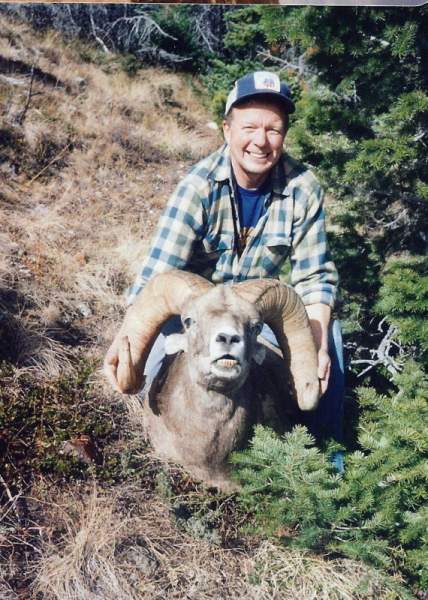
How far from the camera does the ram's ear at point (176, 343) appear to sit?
3.19m

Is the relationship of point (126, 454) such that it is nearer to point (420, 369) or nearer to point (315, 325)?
point (315, 325)

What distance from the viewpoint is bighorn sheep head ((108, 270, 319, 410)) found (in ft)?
9.25

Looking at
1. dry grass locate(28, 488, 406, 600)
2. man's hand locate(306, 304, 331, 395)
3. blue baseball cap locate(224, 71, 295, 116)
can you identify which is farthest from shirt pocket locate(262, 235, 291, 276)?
dry grass locate(28, 488, 406, 600)

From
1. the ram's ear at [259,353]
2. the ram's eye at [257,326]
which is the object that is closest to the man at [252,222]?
the ram's ear at [259,353]

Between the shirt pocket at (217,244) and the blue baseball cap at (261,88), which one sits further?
the shirt pocket at (217,244)

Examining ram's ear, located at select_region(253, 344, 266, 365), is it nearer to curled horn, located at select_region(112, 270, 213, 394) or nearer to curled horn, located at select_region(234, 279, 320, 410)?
curled horn, located at select_region(234, 279, 320, 410)

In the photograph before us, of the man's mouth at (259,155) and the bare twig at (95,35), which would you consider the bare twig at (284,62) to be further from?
the man's mouth at (259,155)

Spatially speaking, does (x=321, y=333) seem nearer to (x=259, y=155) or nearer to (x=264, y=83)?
(x=259, y=155)

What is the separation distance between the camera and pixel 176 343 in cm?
320

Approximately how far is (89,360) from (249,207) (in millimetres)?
1201

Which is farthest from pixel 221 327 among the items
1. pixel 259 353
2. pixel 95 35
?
pixel 95 35

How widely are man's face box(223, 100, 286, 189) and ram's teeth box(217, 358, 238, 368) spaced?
3.52ft

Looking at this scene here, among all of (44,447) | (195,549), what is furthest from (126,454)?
(195,549)

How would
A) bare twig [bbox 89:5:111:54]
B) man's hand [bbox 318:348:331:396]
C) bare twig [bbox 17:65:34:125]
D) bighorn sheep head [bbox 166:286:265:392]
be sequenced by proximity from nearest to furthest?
bighorn sheep head [bbox 166:286:265:392]
man's hand [bbox 318:348:331:396]
bare twig [bbox 89:5:111:54]
bare twig [bbox 17:65:34:125]
